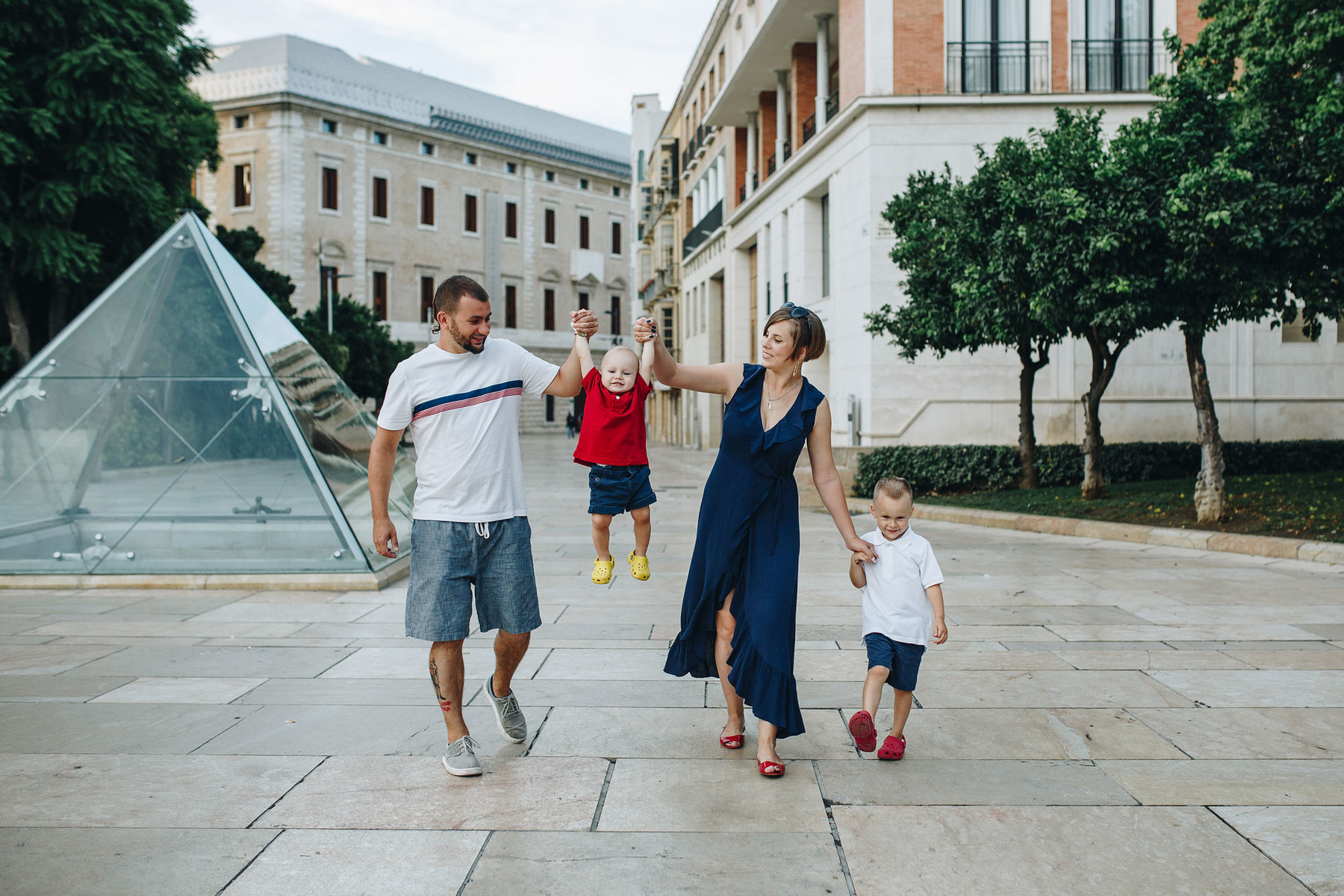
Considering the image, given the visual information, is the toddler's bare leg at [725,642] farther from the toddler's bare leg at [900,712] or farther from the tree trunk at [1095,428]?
the tree trunk at [1095,428]

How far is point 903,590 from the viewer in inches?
166

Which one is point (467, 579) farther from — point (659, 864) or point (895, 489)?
point (895, 489)

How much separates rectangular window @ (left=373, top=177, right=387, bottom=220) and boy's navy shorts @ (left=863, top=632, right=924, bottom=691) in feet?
173

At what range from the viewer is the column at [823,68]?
23.5 m

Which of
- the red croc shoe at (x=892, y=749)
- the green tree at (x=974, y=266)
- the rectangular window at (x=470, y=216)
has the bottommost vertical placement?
the red croc shoe at (x=892, y=749)

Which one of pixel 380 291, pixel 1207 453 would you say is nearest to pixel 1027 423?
pixel 1207 453

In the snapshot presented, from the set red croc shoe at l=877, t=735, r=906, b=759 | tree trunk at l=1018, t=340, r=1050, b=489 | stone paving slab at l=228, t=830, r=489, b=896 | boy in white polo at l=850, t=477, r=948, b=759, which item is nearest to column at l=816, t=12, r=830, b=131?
tree trunk at l=1018, t=340, r=1050, b=489

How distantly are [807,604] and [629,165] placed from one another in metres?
64.1

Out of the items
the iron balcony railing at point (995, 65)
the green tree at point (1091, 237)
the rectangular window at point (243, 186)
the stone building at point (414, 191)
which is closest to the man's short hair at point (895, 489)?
the green tree at point (1091, 237)

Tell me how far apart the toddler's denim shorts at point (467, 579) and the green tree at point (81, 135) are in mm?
18621

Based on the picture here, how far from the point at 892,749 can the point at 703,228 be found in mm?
35968

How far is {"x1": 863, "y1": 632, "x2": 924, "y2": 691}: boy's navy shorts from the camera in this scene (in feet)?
13.9

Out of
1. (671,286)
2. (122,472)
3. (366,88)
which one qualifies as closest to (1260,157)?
(122,472)

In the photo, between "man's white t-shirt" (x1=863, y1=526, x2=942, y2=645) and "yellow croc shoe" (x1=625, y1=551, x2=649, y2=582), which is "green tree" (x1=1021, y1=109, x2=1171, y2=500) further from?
"man's white t-shirt" (x1=863, y1=526, x2=942, y2=645)
